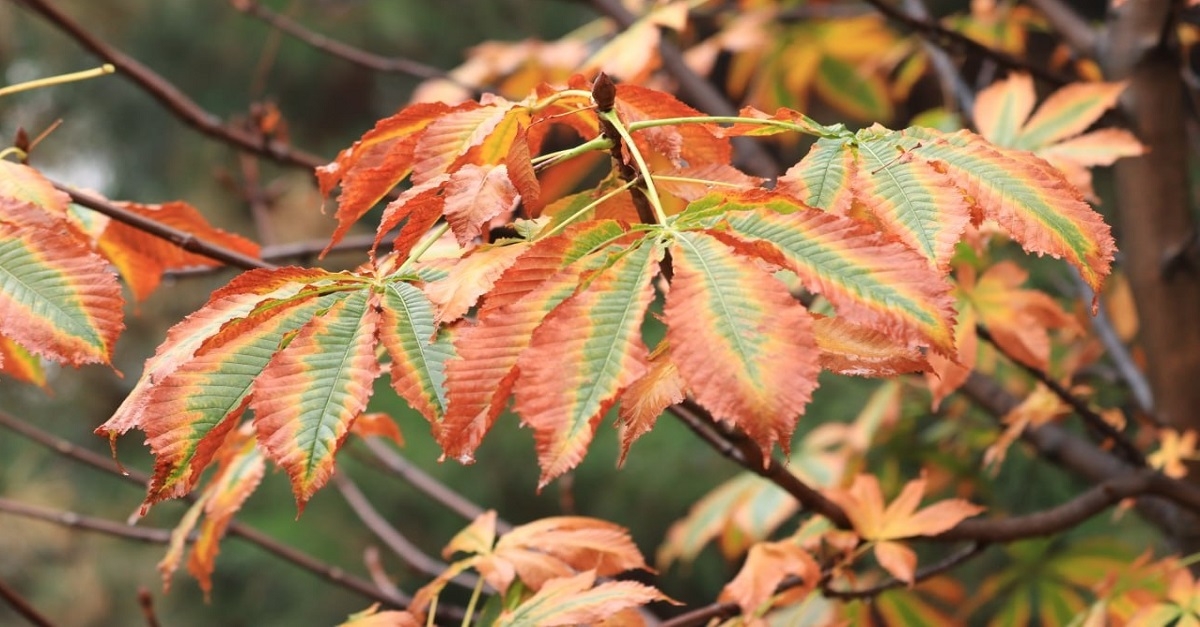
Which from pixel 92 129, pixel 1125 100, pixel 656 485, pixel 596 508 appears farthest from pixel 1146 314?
pixel 92 129

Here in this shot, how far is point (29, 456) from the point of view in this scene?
2.83m

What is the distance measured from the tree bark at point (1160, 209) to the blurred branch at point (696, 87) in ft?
1.10

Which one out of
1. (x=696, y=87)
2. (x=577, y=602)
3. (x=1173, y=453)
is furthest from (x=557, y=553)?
(x=696, y=87)

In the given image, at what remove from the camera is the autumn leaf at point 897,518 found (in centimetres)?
62

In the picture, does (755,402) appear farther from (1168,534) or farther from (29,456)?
(29,456)

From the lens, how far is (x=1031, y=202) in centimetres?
38

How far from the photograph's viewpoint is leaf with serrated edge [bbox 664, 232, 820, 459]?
0.98 feet

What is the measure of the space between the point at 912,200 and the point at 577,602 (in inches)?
9.2

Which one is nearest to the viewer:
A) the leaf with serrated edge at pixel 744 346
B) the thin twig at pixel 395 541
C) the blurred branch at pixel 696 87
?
the leaf with serrated edge at pixel 744 346

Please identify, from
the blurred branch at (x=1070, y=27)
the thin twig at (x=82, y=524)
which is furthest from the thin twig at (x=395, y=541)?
the blurred branch at (x=1070, y=27)

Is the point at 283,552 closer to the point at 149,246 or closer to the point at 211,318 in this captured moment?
the point at 149,246

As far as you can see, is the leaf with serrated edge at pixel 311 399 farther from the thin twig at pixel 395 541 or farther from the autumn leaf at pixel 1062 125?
the autumn leaf at pixel 1062 125

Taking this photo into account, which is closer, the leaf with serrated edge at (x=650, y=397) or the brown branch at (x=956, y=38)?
the leaf with serrated edge at (x=650, y=397)

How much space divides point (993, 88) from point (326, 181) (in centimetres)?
61
